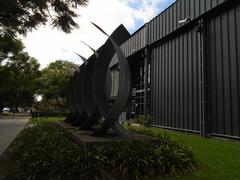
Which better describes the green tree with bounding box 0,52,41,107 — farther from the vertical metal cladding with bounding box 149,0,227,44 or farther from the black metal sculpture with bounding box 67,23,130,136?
the black metal sculpture with bounding box 67,23,130,136

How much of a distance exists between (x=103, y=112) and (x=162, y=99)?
1113cm

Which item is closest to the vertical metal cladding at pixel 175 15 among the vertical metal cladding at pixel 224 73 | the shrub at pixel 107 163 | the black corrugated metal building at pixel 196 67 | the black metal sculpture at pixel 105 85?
the black corrugated metal building at pixel 196 67

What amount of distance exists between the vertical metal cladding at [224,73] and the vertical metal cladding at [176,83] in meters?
1.23

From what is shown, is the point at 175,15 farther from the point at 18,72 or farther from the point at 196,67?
the point at 18,72

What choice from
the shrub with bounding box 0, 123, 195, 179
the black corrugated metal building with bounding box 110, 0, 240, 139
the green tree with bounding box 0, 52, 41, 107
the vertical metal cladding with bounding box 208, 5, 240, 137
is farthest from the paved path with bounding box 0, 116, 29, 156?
the vertical metal cladding with bounding box 208, 5, 240, 137

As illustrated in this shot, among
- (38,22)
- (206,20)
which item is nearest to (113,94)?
(206,20)

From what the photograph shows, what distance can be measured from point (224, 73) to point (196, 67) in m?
2.31

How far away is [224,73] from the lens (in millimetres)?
12648

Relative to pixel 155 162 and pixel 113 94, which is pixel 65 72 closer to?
pixel 113 94

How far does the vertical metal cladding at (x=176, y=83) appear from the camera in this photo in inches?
590

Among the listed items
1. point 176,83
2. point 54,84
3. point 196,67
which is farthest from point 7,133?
point 54,84

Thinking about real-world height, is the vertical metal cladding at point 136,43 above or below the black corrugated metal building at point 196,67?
above

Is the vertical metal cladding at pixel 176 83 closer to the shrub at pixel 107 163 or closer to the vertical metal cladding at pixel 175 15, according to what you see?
the vertical metal cladding at pixel 175 15

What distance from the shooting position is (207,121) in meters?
13.6
